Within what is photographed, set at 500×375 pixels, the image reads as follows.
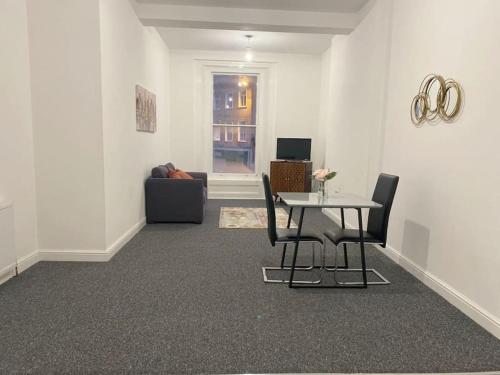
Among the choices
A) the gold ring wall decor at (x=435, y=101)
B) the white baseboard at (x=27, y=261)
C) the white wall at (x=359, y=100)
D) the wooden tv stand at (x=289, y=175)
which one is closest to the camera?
the gold ring wall decor at (x=435, y=101)

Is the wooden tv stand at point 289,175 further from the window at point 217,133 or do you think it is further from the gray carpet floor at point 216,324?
the gray carpet floor at point 216,324

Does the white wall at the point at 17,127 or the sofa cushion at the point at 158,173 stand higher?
the white wall at the point at 17,127

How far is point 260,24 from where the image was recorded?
4.83 m

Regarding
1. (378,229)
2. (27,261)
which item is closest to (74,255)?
(27,261)

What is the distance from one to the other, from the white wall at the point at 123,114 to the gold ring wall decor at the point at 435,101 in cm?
302

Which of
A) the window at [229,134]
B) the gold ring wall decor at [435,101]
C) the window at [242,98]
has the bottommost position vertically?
the window at [229,134]

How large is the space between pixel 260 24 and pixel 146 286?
362cm

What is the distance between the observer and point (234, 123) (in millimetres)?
7930

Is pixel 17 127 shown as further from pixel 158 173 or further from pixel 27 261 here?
pixel 158 173

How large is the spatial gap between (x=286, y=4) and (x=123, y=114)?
2464 millimetres

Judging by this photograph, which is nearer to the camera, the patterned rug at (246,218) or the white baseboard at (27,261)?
the white baseboard at (27,261)

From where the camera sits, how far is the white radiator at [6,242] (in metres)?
2.93

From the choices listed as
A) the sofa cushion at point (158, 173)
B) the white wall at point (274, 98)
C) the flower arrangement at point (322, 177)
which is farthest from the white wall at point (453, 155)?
the white wall at point (274, 98)

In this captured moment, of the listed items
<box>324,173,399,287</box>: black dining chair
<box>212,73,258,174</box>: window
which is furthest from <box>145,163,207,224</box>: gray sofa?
<box>212,73,258,174</box>: window
